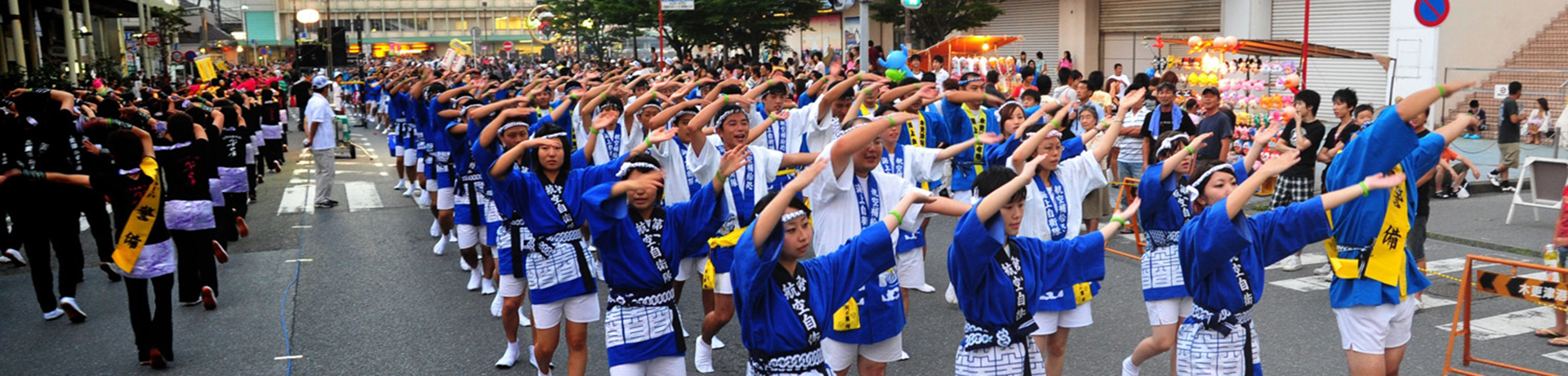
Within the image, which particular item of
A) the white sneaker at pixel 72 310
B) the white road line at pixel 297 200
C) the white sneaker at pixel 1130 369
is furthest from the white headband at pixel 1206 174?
the white road line at pixel 297 200

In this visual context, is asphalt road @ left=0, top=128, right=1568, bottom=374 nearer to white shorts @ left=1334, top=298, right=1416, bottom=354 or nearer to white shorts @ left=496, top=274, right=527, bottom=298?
white shorts @ left=496, top=274, right=527, bottom=298

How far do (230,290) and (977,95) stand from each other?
645 cm

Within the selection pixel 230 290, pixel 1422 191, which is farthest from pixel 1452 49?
pixel 230 290

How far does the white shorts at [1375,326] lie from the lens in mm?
5648

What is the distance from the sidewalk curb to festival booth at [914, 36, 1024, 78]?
1052 centimetres

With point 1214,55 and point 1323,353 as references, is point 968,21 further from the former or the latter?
point 1323,353

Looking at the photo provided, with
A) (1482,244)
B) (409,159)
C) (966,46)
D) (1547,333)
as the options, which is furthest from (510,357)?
(966,46)

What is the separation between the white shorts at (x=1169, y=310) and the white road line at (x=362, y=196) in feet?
39.0

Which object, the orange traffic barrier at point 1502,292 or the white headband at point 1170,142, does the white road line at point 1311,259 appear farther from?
the white headband at point 1170,142

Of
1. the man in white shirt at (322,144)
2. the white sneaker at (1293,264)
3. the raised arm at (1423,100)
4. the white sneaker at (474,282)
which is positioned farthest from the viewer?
the man in white shirt at (322,144)

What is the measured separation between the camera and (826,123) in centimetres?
928

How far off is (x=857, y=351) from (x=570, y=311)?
1.57 m

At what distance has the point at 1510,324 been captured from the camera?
8336 mm

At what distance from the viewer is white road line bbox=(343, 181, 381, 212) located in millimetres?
Answer: 16078
